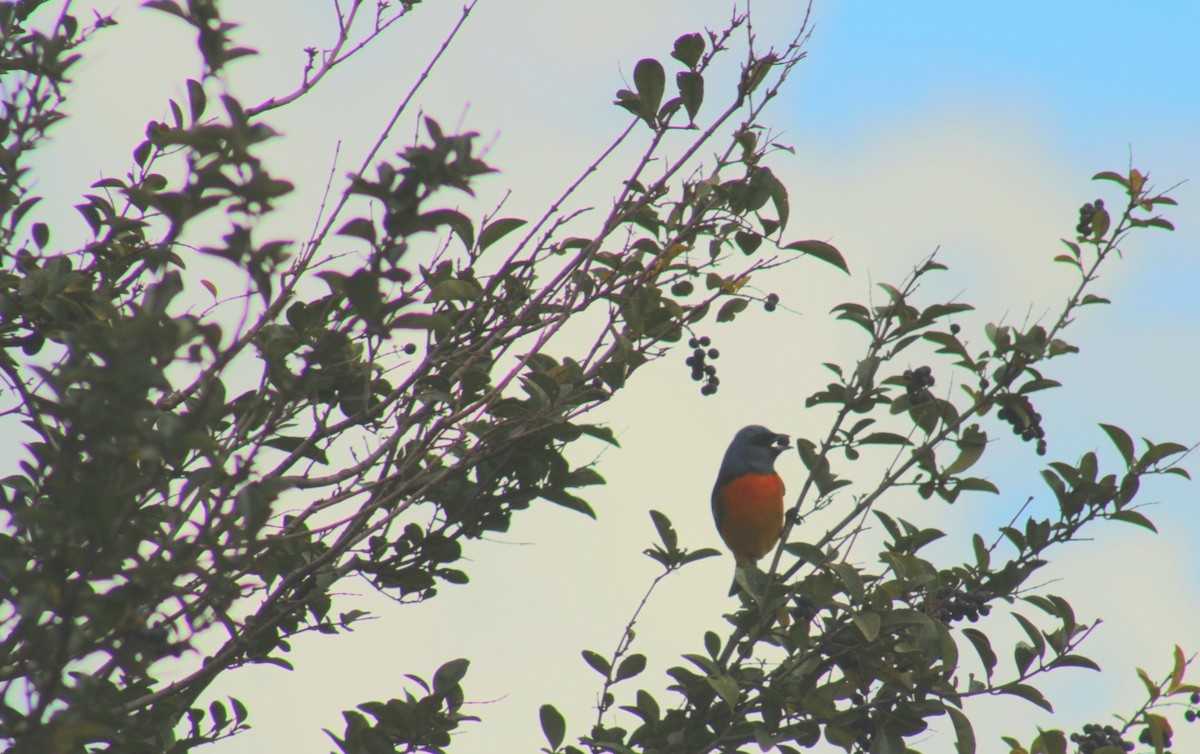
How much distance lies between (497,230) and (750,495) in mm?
3673

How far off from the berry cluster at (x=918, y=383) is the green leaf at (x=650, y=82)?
140cm

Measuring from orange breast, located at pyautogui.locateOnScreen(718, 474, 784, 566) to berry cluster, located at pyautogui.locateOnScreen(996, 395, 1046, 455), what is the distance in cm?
305

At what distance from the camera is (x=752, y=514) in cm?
775

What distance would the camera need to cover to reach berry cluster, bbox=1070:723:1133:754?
436 centimetres

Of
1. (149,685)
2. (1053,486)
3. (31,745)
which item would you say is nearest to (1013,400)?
(1053,486)

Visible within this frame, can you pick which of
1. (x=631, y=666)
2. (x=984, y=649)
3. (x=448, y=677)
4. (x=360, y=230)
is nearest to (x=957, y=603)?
(x=984, y=649)

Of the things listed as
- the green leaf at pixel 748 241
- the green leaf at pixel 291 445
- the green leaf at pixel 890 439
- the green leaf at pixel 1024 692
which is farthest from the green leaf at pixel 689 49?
the green leaf at pixel 1024 692

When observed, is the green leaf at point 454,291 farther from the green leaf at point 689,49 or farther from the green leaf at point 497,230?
the green leaf at point 689,49

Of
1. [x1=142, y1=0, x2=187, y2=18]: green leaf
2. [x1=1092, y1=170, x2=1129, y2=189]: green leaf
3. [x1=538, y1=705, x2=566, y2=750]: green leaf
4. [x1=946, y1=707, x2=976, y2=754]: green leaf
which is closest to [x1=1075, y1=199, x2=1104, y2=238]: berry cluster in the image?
[x1=1092, y1=170, x2=1129, y2=189]: green leaf

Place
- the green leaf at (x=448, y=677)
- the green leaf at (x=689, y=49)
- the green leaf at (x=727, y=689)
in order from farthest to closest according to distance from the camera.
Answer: the green leaf at (x=689, y=49)
the green leaf at (x=448, y=677)
the green leaf at (x=727, y=689)

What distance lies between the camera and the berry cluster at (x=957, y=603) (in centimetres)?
439

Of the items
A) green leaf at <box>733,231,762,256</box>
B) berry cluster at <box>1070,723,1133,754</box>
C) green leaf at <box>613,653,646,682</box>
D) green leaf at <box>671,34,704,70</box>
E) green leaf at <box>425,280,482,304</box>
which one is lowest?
berry cluster at <box>1070,723,1133,754</box>

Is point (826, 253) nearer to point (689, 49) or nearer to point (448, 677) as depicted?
point (689, 49)

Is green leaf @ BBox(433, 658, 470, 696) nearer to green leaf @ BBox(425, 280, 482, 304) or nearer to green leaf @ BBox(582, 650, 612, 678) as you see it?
green leaf @ BBox(582, 650, 612, 678)
